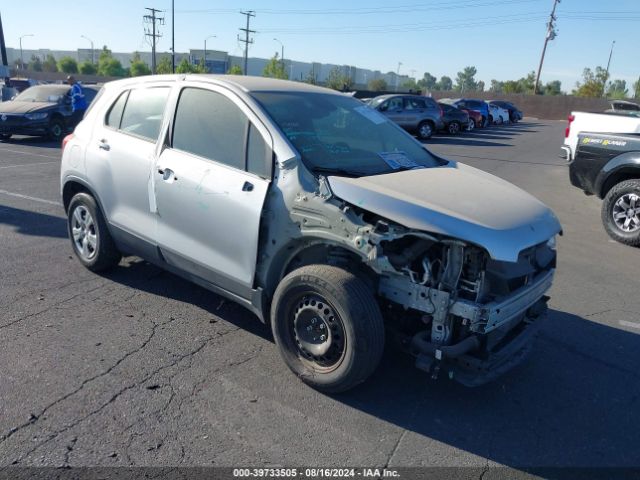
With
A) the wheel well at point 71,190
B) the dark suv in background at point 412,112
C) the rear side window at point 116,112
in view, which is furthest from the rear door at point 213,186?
the dark suv in background at point 412,112

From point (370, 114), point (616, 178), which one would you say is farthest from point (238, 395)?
point (616, 178)

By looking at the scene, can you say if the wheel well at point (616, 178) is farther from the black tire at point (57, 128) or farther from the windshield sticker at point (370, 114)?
the black tire at point (57, 128)

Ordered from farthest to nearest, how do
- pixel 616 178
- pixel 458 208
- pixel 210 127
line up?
1. pixel 616 178
2. pixel 210 127
3. pixel 458 208

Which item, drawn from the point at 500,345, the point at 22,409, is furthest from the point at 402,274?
the point at 22,409

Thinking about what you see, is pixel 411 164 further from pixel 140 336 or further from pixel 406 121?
pixel 406 121

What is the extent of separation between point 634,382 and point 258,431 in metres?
2.71

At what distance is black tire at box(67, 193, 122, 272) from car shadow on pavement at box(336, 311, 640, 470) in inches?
110

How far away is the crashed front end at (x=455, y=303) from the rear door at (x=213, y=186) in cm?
100

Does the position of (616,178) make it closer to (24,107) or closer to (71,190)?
(71,190)

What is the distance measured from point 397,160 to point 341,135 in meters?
0.48

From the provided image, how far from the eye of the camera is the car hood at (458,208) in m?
2.88

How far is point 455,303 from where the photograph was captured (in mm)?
2893

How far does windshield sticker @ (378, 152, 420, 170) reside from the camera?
12.8 feet

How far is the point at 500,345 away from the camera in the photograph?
329 centimetres
